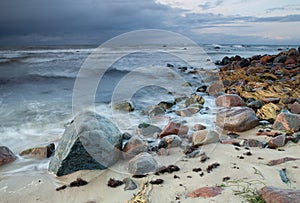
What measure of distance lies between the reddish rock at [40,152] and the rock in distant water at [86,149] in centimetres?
49

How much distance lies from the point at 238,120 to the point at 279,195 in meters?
2.90

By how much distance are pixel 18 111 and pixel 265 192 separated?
7042 mm

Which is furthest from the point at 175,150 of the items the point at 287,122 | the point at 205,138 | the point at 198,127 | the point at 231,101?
the point at 231,101

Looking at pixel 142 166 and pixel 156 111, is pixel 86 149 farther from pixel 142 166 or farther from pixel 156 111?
pixel 156 111

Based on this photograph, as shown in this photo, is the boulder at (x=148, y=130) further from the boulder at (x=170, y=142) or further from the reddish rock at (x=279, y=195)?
A: the reddish rock at (x=279, y=195)

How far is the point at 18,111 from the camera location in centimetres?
740

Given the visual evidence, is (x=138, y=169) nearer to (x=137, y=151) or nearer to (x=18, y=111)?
(x=137, y=151)

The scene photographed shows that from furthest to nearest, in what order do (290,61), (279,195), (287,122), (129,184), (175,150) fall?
(290,61)
(287,122)
(175,150)
(129,184)
(279,195)

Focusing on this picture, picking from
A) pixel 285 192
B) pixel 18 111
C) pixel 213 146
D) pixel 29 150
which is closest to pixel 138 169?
pixel 213 146

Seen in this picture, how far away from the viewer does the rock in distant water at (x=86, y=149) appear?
3553 millimetres

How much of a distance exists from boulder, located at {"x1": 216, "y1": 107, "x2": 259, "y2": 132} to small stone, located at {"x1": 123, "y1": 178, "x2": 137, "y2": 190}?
2595 mm

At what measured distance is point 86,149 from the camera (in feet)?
11.8

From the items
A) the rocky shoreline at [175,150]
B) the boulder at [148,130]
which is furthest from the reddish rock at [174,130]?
the boulder at [148,130]

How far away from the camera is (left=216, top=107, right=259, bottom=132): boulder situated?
4.91 m
